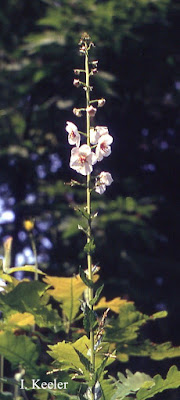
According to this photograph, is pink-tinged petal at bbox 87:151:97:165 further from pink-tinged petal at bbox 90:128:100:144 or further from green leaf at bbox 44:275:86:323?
green leaf at bbox 44:275:86:323

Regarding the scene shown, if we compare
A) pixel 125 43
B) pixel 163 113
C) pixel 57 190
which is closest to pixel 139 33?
pixel 125 43

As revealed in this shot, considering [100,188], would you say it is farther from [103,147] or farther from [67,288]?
[67,288]

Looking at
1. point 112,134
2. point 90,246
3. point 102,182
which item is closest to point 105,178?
point 102,182

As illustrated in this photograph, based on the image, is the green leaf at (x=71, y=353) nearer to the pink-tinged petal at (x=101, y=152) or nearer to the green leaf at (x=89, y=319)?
the green leaf at (x=89, y=319)

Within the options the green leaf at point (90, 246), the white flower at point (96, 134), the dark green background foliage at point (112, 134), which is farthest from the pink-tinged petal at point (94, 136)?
the dark green background foliage at point (112, 134)

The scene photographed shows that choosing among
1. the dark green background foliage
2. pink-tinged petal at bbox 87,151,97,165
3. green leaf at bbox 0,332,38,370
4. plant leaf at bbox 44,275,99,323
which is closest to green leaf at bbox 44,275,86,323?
plant leaf at bbox 44,275,99,323
